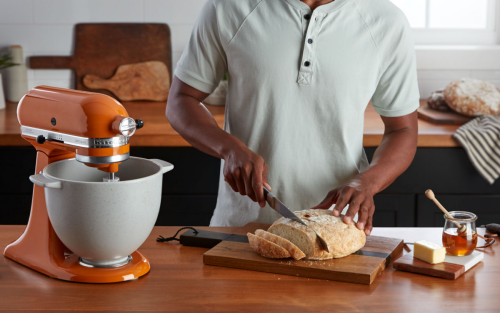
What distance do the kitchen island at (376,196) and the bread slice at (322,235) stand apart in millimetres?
1028

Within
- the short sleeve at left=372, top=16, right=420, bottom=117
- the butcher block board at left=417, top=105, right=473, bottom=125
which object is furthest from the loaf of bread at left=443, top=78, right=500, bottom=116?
the short sleeve at left=372, top=16, right=420, bottom=117

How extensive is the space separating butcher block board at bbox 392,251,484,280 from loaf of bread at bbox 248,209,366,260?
91mm

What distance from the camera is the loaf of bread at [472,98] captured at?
7.34ft

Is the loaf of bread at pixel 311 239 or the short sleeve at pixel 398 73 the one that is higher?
the short sleeve at pixel 398 73

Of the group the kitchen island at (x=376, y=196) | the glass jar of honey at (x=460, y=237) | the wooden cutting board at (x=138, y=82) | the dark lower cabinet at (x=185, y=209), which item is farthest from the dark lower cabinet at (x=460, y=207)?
the wooden cutting board at (x=138, y=82)

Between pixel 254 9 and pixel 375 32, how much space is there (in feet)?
1.01

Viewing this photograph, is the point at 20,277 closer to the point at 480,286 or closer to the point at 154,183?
the point at 154,183

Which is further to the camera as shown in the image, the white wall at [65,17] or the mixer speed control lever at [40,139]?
the white wall at [65,17]

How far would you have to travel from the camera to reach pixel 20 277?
0.99 m

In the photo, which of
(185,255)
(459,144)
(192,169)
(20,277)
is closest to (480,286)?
(185,255)

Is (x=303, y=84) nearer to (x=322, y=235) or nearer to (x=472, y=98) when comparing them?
(x=322, y=235)

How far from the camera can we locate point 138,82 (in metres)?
2.69

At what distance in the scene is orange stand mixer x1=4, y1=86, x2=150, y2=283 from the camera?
2.94 ft

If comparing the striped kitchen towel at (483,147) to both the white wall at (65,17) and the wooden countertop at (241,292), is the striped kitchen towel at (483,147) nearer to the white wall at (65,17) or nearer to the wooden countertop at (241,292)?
the wooden countertop at (241,292)
